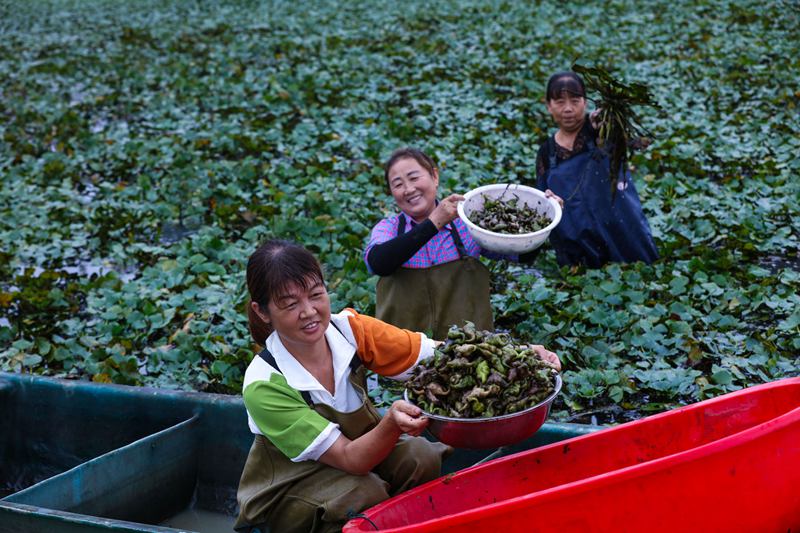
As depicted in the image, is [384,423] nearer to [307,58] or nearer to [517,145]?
[517,145]

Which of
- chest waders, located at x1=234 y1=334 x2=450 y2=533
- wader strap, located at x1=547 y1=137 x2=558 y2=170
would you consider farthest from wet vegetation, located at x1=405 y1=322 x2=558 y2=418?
wader strap, located at x1=547 y1=137 x2=558 y2=170

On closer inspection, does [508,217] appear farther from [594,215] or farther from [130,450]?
[130,450]

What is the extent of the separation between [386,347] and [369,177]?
380 centimetres

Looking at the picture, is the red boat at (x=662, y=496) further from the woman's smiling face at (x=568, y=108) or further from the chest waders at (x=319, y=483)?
the woman's smiling face at (x=568, y=108)

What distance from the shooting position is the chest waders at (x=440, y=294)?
3656mm

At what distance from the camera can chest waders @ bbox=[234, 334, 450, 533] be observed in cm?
260

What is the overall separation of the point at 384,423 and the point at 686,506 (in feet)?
2.82

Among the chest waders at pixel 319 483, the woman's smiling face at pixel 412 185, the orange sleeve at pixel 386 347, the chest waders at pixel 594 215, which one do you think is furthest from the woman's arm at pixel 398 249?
the chest waders at pixel 594 215

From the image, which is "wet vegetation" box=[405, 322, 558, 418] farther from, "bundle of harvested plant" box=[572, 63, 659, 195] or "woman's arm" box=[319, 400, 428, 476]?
"bundle of harvested plant" box=[572, 63, 659, 195]

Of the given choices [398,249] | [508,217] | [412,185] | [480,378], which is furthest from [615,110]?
[480,378]

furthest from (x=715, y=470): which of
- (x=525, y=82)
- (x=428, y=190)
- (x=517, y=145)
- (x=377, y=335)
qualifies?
(x=525, y=82)

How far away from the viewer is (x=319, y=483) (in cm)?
263

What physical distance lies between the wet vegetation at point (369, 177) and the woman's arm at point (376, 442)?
1407mm

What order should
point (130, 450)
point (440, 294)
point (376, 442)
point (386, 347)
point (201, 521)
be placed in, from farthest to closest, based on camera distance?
point (440, 294)
point (201, 521)
point (130, 450)
point (386, 347)
point (376, 442)
